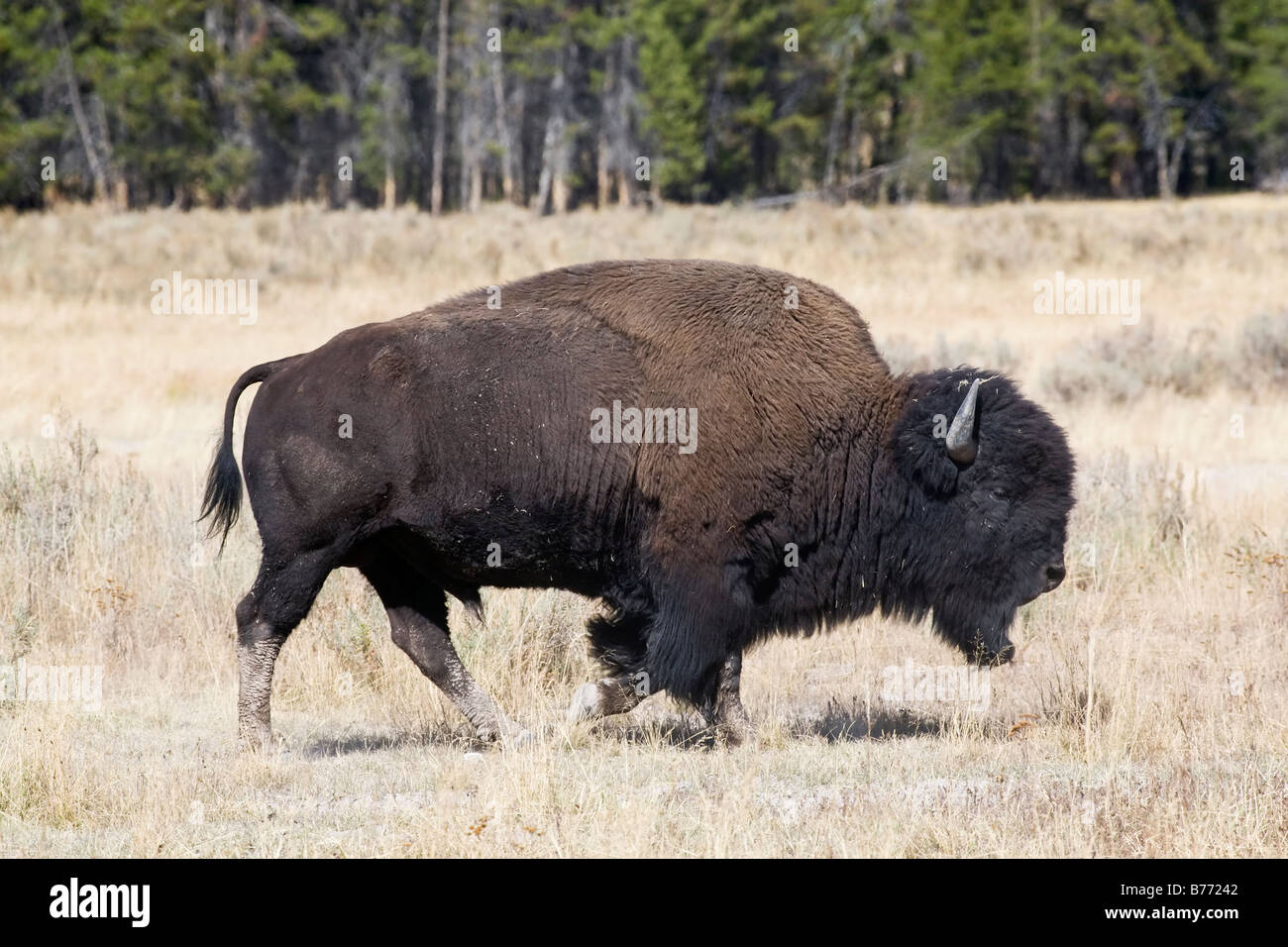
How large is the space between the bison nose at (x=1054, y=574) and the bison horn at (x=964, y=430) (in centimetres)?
65

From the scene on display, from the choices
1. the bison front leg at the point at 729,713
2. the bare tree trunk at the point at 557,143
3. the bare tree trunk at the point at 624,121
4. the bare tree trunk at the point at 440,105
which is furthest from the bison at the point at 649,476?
the bare tree trunk at the point at 624,121

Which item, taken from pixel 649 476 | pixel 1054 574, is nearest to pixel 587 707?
pixel 649 476

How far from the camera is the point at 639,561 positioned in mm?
6715

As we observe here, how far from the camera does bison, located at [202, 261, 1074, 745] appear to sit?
6523 mm

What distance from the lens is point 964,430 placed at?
662cm

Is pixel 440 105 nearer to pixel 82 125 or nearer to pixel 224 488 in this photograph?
pixel 82 125

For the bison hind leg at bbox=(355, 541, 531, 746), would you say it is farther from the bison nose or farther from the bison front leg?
the bison nose

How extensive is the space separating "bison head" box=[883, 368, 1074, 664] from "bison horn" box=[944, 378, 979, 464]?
0.04 ft

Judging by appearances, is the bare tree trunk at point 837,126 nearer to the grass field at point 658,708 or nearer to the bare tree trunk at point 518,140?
the bare tree trunk at point 518,140

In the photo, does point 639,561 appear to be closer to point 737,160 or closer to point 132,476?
point 132,476

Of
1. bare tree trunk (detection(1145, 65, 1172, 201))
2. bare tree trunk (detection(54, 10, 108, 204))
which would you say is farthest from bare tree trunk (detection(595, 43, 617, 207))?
bare tree trunk (detection(1145, 65, 1172, 201))

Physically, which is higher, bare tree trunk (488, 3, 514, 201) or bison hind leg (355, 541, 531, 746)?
bare tree trunk (488, 3, 514, 201)

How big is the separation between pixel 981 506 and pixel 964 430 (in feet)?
1.38

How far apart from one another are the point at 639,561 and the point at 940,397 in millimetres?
1594
